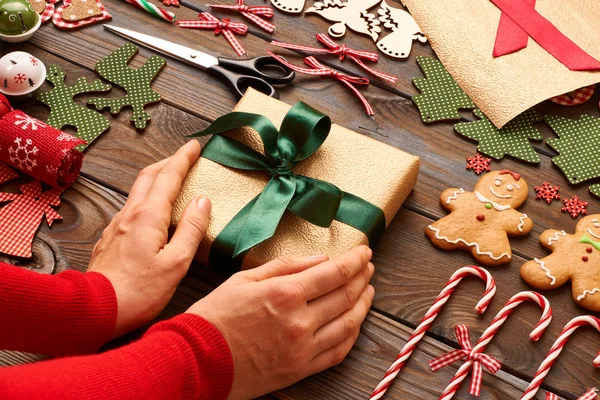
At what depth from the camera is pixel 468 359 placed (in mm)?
1145

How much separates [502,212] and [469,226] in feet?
0.23

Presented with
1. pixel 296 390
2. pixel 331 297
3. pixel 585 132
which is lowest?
pixel 296 390

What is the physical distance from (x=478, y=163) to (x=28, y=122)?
0.85m

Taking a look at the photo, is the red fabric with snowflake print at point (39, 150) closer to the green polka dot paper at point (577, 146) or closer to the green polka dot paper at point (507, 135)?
the green polka dot paper at point (507, 135)

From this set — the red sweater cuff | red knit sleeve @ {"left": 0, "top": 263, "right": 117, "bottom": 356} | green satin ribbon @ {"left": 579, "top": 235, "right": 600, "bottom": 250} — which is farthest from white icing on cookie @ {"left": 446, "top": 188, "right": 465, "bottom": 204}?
red knit sleeve @ {"left": 0, "top": 263, "right": 117, "bottom": 356}

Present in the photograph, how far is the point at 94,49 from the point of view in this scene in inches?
58.8

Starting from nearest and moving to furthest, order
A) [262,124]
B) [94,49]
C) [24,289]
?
1. [24,289]
2. [262,124]
3. [94,49]

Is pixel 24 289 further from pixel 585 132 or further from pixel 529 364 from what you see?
pixel 585 132

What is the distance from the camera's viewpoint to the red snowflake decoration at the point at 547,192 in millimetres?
1343

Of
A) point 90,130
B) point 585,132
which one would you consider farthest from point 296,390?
point 585,132

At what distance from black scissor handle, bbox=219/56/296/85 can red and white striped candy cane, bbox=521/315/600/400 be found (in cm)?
71

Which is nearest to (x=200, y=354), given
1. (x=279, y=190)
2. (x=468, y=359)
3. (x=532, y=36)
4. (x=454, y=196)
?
(x=279, y=190)

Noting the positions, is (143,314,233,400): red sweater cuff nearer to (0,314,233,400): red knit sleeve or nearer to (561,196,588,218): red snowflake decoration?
(0,314,233,400): red knit sleeve

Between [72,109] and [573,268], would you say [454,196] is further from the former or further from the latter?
[72,109]
